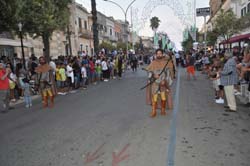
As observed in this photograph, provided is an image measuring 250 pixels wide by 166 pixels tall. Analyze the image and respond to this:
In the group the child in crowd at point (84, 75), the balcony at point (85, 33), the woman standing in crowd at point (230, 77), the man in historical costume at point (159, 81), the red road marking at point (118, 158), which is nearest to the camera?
the red road marking at point (118, 158)

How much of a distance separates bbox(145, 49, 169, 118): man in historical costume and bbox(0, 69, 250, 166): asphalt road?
38 cm

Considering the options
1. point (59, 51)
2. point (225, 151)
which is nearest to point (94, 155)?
point (225, 151)

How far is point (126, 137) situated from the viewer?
6.37m

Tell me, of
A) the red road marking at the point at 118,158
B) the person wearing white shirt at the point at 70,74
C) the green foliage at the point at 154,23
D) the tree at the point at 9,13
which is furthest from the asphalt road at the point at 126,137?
the green foliage at the point at 154,23

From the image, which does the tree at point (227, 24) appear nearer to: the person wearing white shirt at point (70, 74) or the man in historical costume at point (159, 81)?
the person wearing white shirt at point (70, 74)

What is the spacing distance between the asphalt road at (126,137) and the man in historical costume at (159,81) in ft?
1.23

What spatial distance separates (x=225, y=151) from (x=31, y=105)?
8131 mm

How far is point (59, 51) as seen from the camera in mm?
37688

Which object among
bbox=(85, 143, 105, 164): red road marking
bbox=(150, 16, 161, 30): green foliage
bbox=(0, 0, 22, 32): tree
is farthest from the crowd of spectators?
bbox=(150, 16, 161, 30): green foliage

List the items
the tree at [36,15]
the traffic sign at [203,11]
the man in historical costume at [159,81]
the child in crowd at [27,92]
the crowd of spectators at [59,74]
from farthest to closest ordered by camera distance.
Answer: the traffic sign at [203,11] < the tree at [36,15] < the child in crowd at [27,92] < the crowd of spectators at [59,74] < the man in historical costume at [159,81]

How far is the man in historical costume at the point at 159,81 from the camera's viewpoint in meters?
8.25

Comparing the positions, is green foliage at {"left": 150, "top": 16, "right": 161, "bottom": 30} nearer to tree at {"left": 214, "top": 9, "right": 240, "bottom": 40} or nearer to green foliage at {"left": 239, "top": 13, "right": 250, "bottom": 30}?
green foliage at {"left": 239, "top": 13, "right": 250, "bottom": 30}

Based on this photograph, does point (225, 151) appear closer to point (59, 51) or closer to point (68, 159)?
point (68, 159)

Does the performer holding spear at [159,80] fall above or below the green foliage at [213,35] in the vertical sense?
below
